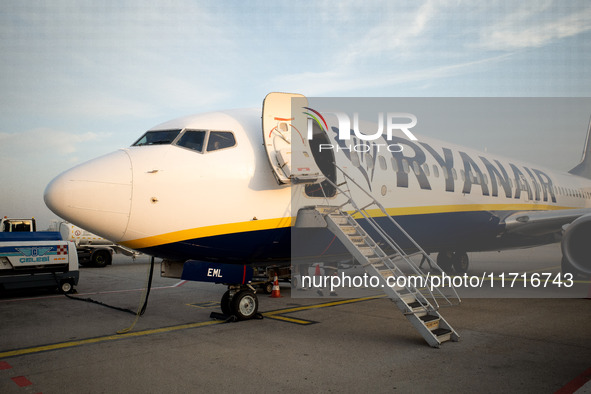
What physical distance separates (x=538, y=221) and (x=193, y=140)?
10.8 metres

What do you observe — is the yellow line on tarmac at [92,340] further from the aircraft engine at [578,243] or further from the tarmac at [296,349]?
the aircraft engine at [578,243]

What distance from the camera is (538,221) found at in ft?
44.2

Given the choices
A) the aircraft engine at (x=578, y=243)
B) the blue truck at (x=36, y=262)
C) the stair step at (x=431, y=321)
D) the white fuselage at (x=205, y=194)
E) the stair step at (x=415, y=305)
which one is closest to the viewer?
the white fuselage at (x=205, y=194)

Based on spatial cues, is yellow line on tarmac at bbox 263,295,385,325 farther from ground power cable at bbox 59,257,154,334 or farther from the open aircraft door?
the open aircraft door

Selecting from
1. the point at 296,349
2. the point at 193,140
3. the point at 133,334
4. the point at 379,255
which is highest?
the point at 193,140

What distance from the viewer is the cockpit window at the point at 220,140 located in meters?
7.77

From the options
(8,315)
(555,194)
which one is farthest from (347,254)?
(555,194)

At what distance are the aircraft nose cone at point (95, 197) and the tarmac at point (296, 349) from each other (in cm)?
193

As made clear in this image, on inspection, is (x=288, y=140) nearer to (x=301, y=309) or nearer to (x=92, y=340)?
(x=301, y=309)

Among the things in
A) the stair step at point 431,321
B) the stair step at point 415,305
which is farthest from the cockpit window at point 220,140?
the stair step at point 431,321

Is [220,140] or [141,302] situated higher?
[220,140]

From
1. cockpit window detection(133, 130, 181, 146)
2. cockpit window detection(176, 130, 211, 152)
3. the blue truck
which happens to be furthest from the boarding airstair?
the blue truck

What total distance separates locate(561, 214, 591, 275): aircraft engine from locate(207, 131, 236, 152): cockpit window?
8821 millimetres

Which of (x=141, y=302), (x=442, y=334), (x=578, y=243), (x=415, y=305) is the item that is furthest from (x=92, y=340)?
(x=578, y=243)
